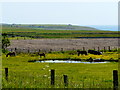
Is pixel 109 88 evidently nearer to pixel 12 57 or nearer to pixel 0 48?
pixel 12 57

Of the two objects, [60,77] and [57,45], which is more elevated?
[60,77]

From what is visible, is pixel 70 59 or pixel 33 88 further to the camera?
pixel 70 59

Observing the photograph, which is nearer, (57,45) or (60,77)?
(60,77)

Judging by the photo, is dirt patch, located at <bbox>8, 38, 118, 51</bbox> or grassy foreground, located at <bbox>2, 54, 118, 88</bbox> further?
dirt patch, located at <bbox>8, 38, 118, 51</bbox>

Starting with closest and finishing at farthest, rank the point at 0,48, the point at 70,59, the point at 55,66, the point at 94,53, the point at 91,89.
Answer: the point at 91,89 < the point at 55,66 < the point at 70,59 < the point at 94,53 < the point at 0,48

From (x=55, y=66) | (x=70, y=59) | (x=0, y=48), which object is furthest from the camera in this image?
(x=0, y=48)

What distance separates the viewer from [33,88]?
56.8 ft

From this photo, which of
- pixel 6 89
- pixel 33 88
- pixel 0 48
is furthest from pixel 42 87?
pixel 0 48

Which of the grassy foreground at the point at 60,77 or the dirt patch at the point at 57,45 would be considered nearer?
the grassy foreground at the point at 60,77

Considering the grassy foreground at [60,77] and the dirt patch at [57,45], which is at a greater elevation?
the grassy foreground at [60,77]

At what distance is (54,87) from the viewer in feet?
57.9

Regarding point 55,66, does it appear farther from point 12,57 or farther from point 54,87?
point 54,87

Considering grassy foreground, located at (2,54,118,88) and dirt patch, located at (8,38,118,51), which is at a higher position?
grassy foreground, located at (2,54,118,88)

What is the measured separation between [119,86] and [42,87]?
390 cm
